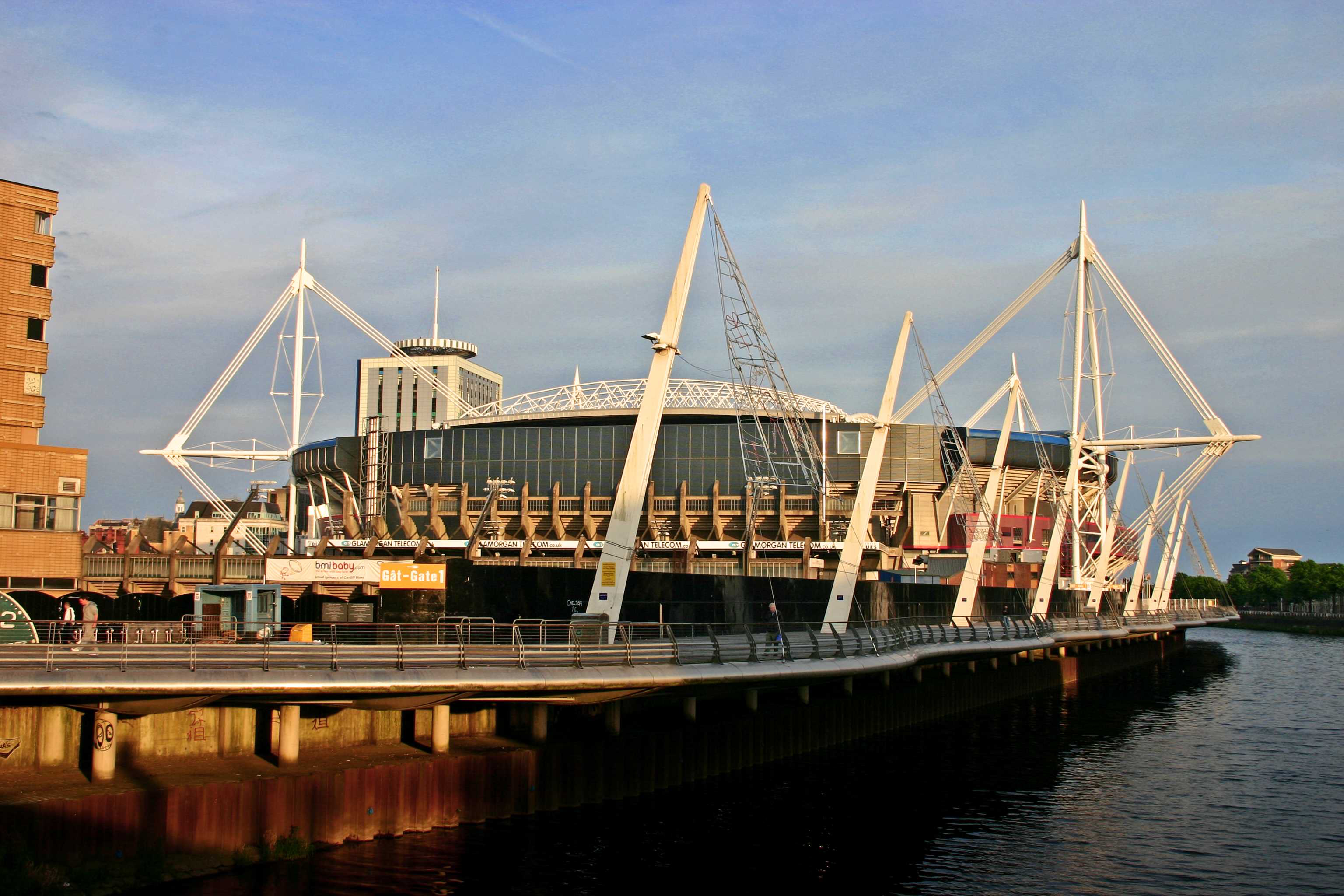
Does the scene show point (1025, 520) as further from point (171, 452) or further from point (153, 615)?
point (153, 615)

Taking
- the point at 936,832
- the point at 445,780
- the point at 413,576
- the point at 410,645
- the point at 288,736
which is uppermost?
the point at 413,576

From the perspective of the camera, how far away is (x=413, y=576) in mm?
42219

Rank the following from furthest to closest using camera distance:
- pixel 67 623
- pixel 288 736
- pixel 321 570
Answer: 1. pixel 321 570
2. pixel 288 736
3. pixel 67 623

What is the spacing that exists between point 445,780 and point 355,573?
12490 mm

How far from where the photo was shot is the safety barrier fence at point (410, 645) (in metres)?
28.1

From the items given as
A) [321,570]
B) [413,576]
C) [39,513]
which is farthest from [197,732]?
[39,513]

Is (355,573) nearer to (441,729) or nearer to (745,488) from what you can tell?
(441,729)

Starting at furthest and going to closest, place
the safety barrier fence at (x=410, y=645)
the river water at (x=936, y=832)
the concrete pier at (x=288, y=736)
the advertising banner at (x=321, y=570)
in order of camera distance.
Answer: the advertising banner at (x=321, y=570) → the river water at (x=936, y=832) → the concrete pier at (x=288, y=736) → the safety barrier fence at (x=410, y=645)

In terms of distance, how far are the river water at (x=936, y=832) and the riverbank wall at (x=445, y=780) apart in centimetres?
67

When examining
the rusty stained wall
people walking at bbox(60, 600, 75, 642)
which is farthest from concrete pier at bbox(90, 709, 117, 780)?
people walking at bbox(60, 600, 75, 642)

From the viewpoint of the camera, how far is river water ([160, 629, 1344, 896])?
30312 mm

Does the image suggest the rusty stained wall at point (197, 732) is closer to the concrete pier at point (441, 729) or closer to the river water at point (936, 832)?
the concrete pier at point (441, 729)

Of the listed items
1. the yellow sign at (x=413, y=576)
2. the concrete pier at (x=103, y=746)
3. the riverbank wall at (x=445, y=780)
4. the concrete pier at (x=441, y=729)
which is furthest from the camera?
the yellow sign at (x=413, y=576)

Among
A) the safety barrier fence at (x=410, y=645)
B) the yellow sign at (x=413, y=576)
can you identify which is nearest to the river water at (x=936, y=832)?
the safety barrier fence at (x=410, y=645)
